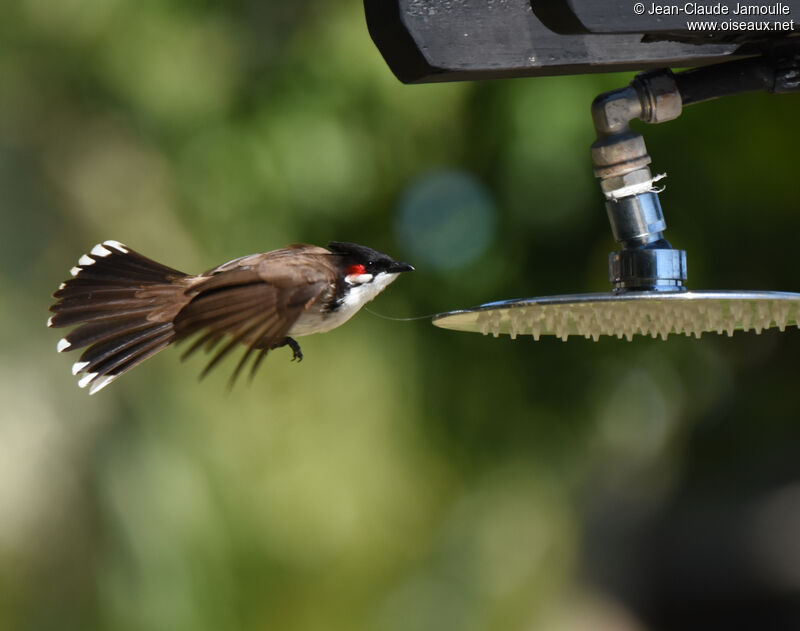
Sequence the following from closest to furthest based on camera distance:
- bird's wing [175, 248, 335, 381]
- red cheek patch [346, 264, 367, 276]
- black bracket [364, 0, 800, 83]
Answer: bird's wing [175, 248, 335, 381] < black bracket [364, 0, 800, 83] < red cheek patch [346, 264, 367, 276]

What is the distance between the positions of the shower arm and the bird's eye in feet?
1.26

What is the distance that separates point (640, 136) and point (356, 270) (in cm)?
46

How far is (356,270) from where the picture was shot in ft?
5.32

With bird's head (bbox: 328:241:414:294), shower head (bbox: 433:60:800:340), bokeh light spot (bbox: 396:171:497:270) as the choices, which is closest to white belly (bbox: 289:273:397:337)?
bird's head (bbox: 328:241:414:294)

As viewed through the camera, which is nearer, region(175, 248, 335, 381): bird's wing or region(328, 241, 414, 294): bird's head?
region(175, 248, 335, 381): bird's wing

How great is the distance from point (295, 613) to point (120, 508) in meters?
0.81

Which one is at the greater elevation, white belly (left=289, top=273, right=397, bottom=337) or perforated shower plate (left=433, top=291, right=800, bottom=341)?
white belly (left=289, top=273, right=397, bottom=337)

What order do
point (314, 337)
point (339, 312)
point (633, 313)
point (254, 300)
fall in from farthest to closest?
point (314, 337) < point (339, 312) < point (254, 300) < point (633, 313)

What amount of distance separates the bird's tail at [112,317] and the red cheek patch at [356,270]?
27 centimetres

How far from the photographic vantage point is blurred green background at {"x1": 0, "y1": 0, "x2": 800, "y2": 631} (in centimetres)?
415

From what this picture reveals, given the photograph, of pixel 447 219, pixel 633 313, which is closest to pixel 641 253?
pixel 633 313

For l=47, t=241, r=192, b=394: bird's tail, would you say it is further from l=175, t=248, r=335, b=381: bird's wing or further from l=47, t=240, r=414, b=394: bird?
l=175, t=248, r=335, b=381: bird's wing

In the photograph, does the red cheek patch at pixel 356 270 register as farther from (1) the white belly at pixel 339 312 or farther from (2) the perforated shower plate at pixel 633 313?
(2) the perforated shower plate at pixel 633 313

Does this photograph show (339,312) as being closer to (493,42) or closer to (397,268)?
(397,268)
